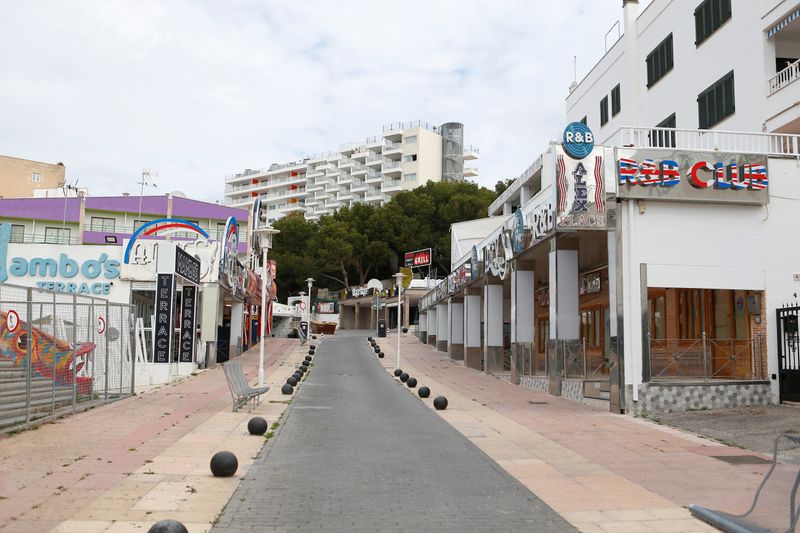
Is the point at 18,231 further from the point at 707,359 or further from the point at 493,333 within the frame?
the point at 707,359

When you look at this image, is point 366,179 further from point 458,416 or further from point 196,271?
point 458,416

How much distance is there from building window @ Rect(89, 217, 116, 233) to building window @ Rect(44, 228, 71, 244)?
200cm

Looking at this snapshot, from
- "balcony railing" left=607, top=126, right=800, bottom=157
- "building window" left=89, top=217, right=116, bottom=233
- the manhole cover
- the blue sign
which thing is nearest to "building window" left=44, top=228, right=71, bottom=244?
"building window" left=89, top=217, right=116, bottom=233

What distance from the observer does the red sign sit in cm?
7050

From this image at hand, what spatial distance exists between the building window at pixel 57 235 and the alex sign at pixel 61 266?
26838 millimetres

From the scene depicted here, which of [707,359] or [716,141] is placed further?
[716,141]

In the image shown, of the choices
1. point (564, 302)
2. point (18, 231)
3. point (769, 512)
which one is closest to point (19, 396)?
point (769, 512)

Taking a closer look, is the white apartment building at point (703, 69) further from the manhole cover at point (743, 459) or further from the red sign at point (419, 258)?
the red sign at point (419, 258)

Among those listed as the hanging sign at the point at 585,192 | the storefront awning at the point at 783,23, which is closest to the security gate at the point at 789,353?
the hanging sign at the point at 585,192

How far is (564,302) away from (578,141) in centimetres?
500

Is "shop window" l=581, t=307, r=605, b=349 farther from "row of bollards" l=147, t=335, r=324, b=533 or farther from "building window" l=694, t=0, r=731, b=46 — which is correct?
"row of bollards" l=147, t=335, r=324, b=533

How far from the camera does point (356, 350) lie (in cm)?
4322

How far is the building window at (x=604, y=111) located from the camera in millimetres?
31661

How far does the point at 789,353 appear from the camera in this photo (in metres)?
16.1
